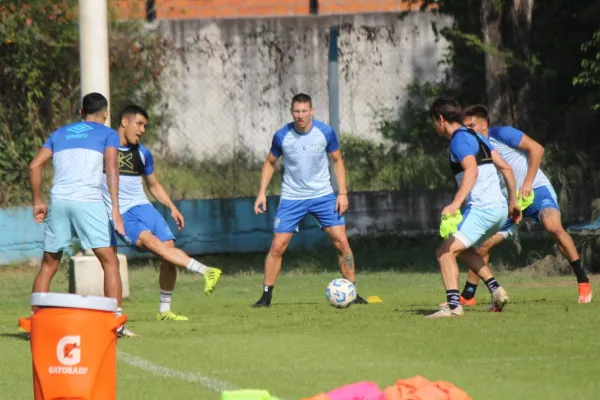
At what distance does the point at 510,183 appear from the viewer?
12.4 meters

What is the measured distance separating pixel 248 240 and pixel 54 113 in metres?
3.82

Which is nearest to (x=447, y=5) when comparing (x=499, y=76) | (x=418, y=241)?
(x=499, y=76)

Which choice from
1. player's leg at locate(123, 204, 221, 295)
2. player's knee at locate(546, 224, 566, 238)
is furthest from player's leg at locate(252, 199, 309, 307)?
player's knee at locate(546, 224, 566, 238)

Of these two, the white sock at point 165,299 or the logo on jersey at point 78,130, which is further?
the white sock at point 165,299

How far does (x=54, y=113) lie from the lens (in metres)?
21.7

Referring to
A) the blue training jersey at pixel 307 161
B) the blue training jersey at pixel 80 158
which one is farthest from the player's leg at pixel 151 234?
the blue training jersey at pixel 307 161

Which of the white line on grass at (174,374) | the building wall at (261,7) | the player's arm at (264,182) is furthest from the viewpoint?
the building wall at (261,7)

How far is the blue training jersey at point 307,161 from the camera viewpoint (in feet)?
47.1

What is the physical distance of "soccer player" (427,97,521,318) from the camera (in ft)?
38.6

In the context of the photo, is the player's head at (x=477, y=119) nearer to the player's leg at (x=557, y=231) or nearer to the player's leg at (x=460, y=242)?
the player's leg at (x=557, y=231)

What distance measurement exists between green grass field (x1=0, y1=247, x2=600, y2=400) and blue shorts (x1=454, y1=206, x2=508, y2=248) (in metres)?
0.70

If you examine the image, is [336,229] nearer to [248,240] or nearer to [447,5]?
[248,240]

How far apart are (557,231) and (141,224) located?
396 cm

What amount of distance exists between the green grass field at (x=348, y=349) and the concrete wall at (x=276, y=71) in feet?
23.7
